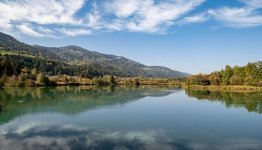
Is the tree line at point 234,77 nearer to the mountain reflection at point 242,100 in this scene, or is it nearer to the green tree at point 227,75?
the green tree at point 227,75

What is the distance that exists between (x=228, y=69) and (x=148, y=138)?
114 m

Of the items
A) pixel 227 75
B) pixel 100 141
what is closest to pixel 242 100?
pixel 100 141

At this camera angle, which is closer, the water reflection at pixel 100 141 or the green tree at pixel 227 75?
the water reflection at pixel 100 141

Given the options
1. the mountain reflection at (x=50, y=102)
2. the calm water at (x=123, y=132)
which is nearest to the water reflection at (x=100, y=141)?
the calm water at (x=123, y=132)

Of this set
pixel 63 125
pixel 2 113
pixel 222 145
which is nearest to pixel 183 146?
pixel 222 145

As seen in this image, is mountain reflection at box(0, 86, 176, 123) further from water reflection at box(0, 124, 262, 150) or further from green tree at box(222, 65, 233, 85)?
green tree at box(222, 65, 233, 85)

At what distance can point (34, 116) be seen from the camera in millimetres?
38875

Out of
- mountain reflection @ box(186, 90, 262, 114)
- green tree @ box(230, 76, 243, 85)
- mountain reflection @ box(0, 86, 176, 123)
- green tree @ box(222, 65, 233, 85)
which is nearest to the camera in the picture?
mountain reflection @ box(0, 86, 176, 123)

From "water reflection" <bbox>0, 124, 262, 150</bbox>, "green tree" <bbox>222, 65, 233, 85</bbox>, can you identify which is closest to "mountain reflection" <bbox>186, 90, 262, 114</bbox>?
"water reflection" <bbox>0, 124, 262, 150</bbox>

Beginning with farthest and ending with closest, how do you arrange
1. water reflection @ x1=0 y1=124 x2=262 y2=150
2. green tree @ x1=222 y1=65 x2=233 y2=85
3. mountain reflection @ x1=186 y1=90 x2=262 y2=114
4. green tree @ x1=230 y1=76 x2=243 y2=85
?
green tree @ x1=222 y1=65 x2=233 y2=85
green tree @ x1=230 y1=76 x2=243 y2=85
mountain reflection @ x1=186 y1=90 x2=262 y2=114
water reflection @ x1=0 y1=124 x2=262 y2=150

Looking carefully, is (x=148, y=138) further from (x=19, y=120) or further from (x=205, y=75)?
(x=205, y=75)

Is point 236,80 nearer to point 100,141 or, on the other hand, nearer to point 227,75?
point 227,75

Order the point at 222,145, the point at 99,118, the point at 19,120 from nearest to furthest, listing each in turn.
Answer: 1. the point at 222,145
2. the point at 19,120
3. the point at 99,118

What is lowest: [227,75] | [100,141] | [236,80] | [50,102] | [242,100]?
[100,141]
